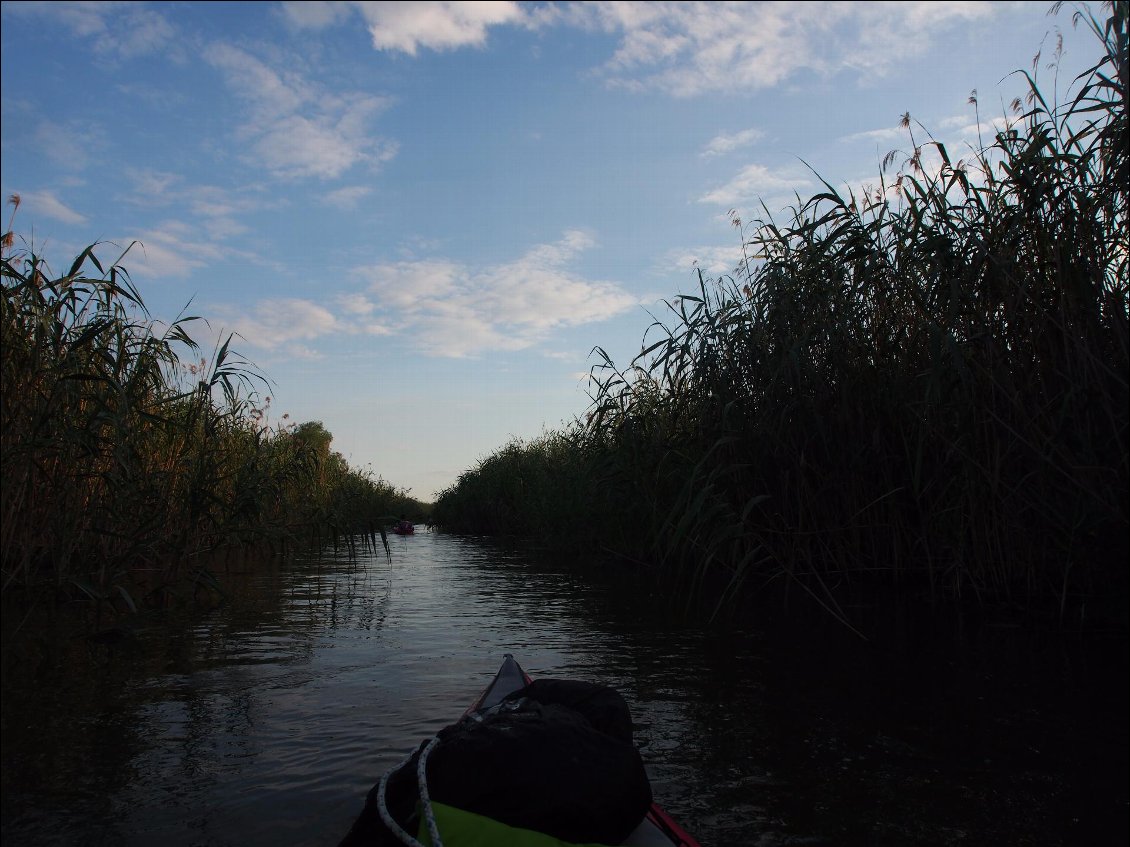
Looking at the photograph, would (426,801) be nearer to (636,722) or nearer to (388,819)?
(388,819)

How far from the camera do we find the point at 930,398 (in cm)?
462

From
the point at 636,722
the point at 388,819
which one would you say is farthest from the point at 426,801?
the point at 636,722

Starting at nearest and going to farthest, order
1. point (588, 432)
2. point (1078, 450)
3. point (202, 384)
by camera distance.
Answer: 1. point (1078, 450)
2. point (202, 384)
3. point (588, 432)

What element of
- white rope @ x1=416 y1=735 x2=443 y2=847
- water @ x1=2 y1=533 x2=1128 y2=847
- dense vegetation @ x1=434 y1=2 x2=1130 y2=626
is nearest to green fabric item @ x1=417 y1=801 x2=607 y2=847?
white rope @ x1=416 y1=735 x2=443 y2=847

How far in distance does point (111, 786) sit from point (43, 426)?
2.47m

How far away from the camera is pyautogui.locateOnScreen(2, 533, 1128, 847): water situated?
244cm

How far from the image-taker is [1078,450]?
4160mm

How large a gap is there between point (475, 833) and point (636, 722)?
5.63 ft

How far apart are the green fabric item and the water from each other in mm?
689

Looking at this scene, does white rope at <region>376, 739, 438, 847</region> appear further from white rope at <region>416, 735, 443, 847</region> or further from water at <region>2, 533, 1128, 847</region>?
water at <region>2, 533, 1128, 847</region>

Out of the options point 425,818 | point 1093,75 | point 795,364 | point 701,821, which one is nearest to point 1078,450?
point 795,364

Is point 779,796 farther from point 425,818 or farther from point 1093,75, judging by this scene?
point 1093,75

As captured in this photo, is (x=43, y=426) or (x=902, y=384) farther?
(x=902, y=384)

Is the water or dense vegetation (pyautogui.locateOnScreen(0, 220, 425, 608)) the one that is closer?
the water
